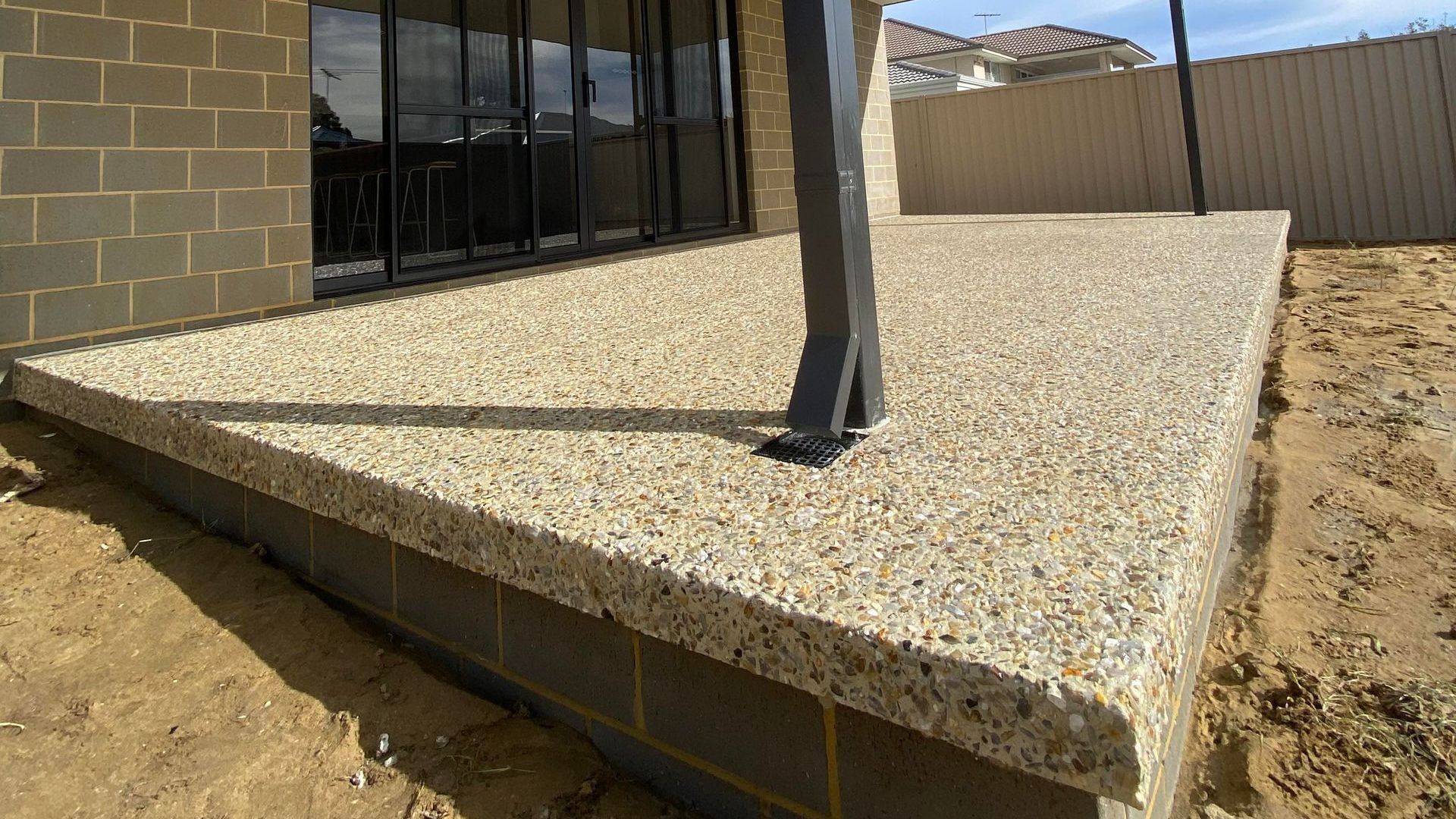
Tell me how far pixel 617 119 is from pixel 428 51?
1.43m

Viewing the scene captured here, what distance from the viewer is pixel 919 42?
84.0 ft

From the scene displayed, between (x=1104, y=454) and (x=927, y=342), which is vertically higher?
(x=927, y=342)

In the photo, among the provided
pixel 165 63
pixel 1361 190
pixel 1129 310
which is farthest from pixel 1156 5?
pixel 165 63

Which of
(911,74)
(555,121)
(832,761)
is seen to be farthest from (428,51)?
(911,74)

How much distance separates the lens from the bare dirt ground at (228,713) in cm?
124

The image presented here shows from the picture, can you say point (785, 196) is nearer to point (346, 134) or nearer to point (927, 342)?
point (346, 134)

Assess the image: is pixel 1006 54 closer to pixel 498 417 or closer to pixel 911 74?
pixel 911 74

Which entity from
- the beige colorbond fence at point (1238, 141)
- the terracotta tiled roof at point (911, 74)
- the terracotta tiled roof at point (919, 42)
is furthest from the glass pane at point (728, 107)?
the terracotta tiled roof at point (919, 42)

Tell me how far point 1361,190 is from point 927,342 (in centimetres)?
934

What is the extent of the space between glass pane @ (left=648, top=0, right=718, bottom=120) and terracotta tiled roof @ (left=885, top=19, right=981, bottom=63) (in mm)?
19610

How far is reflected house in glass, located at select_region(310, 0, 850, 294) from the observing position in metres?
4.04

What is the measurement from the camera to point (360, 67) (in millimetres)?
4062

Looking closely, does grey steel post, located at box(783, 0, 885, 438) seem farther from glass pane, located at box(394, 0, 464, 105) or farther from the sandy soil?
glass pane, located at box(394, 0, 464, 105)

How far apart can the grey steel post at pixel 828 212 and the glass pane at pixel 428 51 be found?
3363 mm
